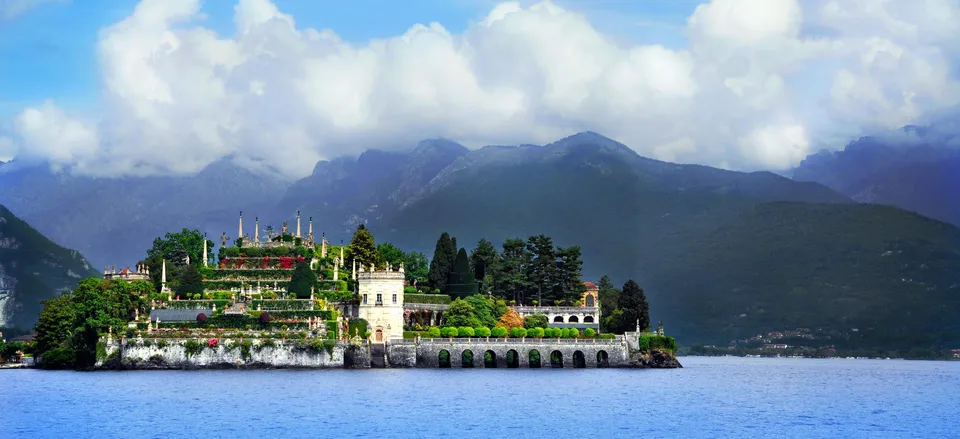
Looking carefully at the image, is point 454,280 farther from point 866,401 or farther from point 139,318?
point 866,401

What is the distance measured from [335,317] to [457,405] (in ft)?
134

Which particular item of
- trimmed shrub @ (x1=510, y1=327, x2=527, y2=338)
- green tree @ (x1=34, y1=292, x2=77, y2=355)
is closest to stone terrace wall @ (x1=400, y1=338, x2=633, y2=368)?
trimmed shrub @ (x1=510, y1=327, x2=527, y2=338)

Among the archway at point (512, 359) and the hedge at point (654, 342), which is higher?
the hedge at point (654, 342)

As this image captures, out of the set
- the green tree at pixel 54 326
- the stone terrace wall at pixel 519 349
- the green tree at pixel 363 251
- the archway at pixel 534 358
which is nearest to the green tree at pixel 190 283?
the green tree at pixel 54 326

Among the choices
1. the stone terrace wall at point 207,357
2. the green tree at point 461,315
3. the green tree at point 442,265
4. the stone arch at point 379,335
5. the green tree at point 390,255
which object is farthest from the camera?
the green tree at point 390,255

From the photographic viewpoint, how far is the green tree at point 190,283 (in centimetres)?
12838

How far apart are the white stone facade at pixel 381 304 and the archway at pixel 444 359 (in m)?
4.21

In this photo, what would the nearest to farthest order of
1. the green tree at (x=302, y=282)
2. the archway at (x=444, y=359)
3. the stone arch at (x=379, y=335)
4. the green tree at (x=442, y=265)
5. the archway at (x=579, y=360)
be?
the archway at (x=444, y=359) < the stone arch at (x=379, y=335) < the green tree at (x=302, y=282) < the archway at (x=579, y=360) < the green tree at (x=442, y=265)

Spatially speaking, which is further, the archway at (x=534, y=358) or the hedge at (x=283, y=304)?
the archway at (x=534, y=358)

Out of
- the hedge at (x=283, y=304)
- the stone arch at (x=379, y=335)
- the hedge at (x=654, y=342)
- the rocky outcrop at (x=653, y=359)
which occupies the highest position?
the hedge at (x=283, y=304)

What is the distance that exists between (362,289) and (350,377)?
21.1 m

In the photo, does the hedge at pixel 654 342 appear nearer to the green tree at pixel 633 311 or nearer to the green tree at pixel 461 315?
the green tree at pixel 633 311

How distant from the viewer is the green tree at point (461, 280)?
14150 centimetres

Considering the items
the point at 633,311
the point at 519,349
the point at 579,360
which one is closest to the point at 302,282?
the point at 519,349
